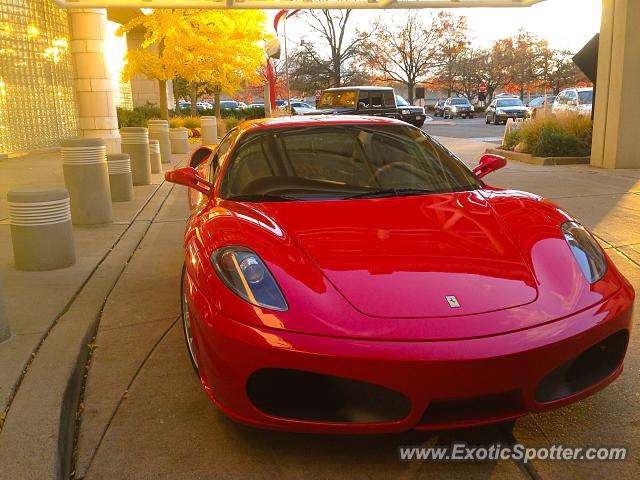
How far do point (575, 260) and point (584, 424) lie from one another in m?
0.74

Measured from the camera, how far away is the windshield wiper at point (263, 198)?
3.60 m

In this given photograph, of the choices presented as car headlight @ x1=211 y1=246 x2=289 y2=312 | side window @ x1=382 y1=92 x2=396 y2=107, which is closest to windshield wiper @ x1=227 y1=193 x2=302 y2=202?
car headlight @ x1=211 y1=246 x2=289 y2=312

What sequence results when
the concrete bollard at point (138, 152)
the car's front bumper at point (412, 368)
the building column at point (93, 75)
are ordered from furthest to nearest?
the building column at point (93, 75) → the concrete bollard at point (138, 152) → the car's front bumper at point (412, 368)

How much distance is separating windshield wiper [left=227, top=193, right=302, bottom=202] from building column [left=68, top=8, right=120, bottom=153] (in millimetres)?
13287

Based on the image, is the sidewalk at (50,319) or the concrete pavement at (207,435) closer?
the concrete pavement at (207,435)

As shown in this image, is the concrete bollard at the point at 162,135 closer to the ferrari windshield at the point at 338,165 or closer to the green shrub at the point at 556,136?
the green shrub at the point at 556,136

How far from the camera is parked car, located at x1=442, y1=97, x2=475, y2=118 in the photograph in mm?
51250

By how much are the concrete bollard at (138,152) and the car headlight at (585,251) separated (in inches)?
359

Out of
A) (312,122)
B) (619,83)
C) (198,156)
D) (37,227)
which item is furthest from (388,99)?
(312,122)

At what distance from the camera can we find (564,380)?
8.47ft

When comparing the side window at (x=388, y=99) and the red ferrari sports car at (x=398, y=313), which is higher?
the side window at (x=388, y=99)

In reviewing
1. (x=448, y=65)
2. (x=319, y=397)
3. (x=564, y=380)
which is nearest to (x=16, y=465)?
(x=319, y=397)

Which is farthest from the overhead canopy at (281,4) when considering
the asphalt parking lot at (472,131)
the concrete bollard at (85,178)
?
the asphalt parking lot at (472,131)

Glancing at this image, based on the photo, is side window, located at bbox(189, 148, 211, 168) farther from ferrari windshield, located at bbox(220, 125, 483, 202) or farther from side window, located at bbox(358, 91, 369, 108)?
side window, located at bbox(358, 91, 369, 108)
